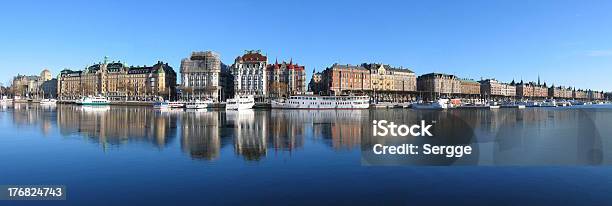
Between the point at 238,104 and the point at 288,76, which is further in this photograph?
the point at 288,76

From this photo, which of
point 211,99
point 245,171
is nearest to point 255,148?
point 245,171

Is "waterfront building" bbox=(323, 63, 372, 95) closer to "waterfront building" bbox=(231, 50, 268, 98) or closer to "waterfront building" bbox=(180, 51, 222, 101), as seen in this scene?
"waterfront building" bbox=(231, 50, 268, 98)

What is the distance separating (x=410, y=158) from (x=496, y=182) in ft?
24.5

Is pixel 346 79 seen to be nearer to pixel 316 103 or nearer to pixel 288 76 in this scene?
pixel 288 76

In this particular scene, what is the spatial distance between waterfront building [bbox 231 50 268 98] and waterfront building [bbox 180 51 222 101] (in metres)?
7.90

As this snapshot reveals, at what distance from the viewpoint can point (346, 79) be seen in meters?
182

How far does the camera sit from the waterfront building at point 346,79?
177 metres

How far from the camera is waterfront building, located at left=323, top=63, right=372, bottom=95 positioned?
581 feet

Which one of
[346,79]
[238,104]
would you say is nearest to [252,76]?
[346,79]

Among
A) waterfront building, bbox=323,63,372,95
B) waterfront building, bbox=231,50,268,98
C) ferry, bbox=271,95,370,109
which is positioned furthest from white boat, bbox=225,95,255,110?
waterfront building, bbox=323,63,372,95

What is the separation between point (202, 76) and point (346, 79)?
5901 centimetres

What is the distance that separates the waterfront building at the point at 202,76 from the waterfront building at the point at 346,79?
4460 centimetres

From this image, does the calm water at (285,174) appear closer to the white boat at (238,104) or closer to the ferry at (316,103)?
the white boat at (238,104)

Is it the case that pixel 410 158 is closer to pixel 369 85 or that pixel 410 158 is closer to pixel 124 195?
pixel 124 195
